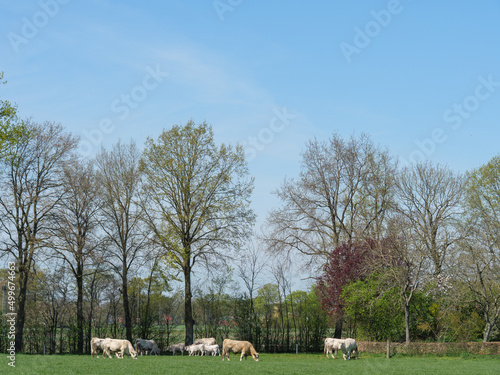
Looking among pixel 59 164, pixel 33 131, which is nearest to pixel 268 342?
pixel 59 164

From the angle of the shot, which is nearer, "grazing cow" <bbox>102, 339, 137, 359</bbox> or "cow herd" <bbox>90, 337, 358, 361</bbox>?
"cow herd" <bbox>90, 337, 358, 361</bbox>

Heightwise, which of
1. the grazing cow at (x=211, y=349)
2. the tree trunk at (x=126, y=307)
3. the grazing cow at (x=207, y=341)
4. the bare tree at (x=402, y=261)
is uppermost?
the bare tree at (x=402, y=261)

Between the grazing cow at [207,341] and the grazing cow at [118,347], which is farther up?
the grazing cow at [118,347]

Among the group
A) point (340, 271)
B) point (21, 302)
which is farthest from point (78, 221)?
point (340, 271)

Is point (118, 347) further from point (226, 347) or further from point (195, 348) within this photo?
point (195, 348)

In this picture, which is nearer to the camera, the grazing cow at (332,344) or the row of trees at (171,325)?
the grazing cow at (332,344)

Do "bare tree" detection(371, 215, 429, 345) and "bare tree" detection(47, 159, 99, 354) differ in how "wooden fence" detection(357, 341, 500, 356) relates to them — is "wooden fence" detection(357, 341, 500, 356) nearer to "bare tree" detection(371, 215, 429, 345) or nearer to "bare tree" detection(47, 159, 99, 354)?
"bare tree" detection(371, 215, 429, 345)

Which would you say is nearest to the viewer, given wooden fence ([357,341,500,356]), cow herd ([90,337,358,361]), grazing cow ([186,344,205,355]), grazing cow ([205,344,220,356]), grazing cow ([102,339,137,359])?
cow herd ([90,337,358,361])

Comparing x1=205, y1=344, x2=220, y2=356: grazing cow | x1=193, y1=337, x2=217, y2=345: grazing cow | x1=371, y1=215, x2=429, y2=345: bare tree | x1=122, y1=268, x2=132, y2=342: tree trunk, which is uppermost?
x1=371, y1=215, x2=429, y2=345: bare tree

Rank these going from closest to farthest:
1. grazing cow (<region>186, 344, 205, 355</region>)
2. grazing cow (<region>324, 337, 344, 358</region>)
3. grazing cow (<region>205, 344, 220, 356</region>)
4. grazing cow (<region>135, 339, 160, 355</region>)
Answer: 1. grazing cow (<region>324, 337, 344, 358</region>)
2. grazing cow (<region>186, 344, 205, 355</region>)
3. grazing cow (<region>205, 344, 220, 356</region>)
4. grazing cow (<region>135, 339, 160, 355</region>)

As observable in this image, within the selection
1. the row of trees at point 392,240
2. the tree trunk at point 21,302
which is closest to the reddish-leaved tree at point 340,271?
the row of trees at point 392,240

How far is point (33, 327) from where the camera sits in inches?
1710

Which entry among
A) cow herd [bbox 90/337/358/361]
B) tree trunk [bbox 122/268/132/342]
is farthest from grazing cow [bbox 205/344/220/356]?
tree trunk [bbox 122/268/132/342]

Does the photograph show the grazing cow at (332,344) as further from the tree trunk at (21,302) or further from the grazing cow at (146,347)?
the tree trunk at (21,302)
